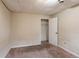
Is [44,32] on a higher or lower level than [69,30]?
lower

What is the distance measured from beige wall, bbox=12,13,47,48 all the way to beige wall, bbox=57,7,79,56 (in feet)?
5.78

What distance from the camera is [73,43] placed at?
3.66 metres

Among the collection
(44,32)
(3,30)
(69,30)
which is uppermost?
(3,30)

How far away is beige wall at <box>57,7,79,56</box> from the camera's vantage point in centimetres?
346

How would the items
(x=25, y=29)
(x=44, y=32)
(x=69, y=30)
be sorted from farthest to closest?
(x=44, y=32) → (x=25, y=29) → (x=69, y=30)

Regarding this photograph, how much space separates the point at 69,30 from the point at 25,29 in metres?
2.89

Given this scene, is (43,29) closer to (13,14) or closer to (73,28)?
(13,14)

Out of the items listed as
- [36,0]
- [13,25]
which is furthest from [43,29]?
[36,0]

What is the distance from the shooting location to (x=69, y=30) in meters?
3.93

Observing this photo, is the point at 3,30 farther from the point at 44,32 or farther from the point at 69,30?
the point at 44,32

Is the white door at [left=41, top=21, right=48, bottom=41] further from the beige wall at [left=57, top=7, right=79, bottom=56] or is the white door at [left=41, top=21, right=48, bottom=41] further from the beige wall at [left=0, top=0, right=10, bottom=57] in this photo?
the beige wall at [left=0, top=0, right=10, bottom=57]

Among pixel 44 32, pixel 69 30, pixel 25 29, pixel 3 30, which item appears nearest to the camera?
pixel 3 30

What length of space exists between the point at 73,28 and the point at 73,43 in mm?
735

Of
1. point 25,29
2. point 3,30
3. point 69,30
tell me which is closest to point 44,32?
point 25,29
